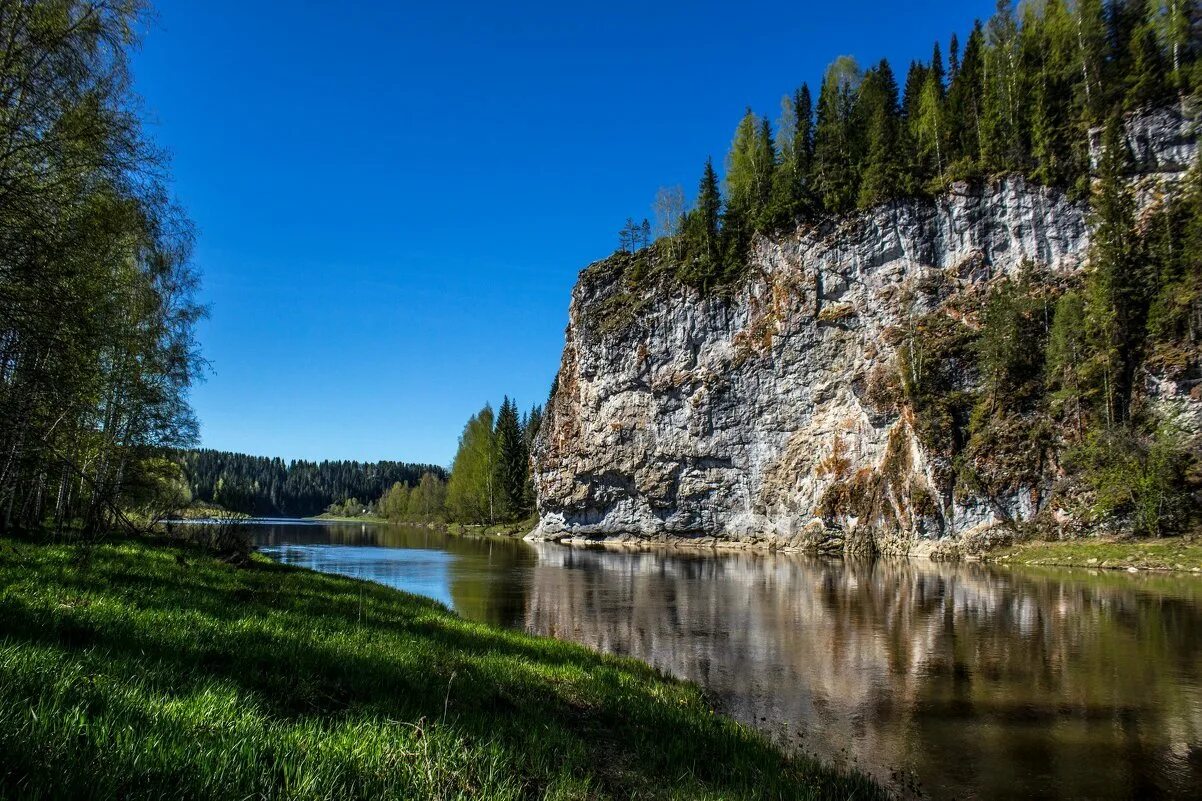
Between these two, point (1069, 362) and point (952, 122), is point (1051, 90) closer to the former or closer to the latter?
→ point (952, 122)

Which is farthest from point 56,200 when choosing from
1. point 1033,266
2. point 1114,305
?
point 1033,266

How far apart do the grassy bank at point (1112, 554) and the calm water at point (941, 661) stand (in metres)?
3.96

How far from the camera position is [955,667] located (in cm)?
1603

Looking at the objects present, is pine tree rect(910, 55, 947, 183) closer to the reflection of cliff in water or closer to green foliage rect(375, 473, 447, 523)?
the reflection of cliff in water

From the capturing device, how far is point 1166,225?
162 ft

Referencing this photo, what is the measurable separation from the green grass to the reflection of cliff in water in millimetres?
2956

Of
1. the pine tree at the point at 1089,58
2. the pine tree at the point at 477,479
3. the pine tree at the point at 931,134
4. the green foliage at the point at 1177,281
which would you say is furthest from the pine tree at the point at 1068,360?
the pine tree at the point at 477,479

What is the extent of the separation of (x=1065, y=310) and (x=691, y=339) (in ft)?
128

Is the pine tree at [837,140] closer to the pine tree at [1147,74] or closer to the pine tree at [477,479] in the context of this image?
the pine tree at [1147,74]

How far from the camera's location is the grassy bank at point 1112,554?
3612 cm

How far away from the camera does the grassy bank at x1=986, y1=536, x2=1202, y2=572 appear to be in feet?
119

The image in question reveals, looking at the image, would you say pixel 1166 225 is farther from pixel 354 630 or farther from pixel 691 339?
pixel 354 630

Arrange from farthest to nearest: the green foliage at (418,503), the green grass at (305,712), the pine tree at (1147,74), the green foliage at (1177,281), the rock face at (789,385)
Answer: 1. the green foliage at (418,503)
2. the rock face at (789,385)
3. the pine tree at (1147,74)
4. the green foliage at (1177,281)
5. the green grass at (305,712)

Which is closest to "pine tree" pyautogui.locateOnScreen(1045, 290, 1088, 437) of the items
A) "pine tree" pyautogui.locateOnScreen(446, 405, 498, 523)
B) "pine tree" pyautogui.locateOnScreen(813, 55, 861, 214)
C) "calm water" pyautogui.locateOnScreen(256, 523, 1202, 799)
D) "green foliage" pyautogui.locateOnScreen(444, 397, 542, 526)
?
"calm water" pyautogui.locateOnScreen(256, 523, 1202, 799)
